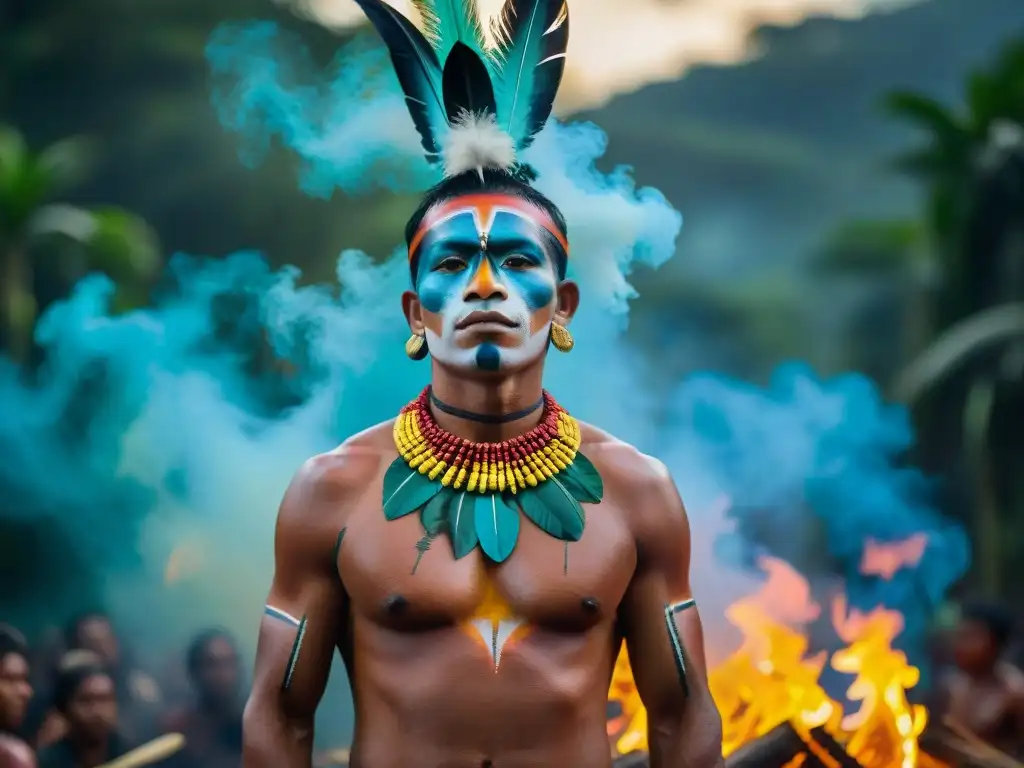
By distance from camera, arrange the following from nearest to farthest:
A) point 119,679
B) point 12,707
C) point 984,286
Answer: point 12,707 < point 119,679 < point 984,286

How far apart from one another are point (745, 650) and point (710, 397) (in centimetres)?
348

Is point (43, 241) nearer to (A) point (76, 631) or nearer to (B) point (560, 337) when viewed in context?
(A) point (76, 631)

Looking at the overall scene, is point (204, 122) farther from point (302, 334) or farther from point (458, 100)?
point (458, 100)

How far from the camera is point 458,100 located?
320 cm

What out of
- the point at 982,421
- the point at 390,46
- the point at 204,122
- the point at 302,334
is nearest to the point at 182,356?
the point at 302,334

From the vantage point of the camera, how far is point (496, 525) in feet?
10.0

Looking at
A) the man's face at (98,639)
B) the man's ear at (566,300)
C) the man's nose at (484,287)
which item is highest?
the man's face at (98,639)

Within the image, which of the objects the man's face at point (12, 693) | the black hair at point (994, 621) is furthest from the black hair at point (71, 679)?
the black hair at point (994, 621)

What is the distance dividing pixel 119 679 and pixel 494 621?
198 inches

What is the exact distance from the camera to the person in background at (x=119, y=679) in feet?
22.5

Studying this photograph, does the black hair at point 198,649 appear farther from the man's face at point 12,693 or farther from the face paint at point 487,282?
the face paint at point 487,282

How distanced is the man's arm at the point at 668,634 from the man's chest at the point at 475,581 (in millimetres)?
130

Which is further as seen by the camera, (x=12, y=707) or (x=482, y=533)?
(x=12, y=707)

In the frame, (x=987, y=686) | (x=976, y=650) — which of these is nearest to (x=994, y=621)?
(x=976, y=650)
